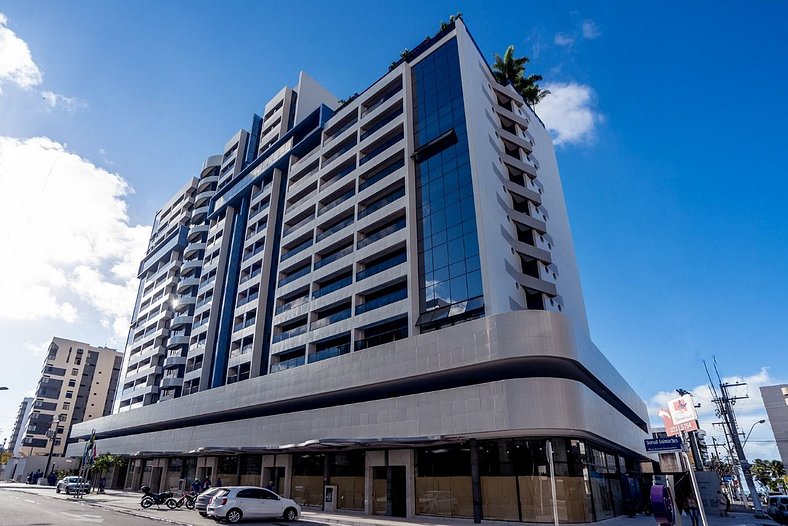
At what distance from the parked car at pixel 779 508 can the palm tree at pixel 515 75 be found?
142 feet

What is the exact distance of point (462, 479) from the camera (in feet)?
78.2

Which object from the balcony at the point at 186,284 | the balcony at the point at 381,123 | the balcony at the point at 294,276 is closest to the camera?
the balcony at the point at 381,123

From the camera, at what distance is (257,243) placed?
184 feet

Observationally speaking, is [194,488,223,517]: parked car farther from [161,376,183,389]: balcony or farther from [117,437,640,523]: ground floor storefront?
[161,376,183,389]: balcony

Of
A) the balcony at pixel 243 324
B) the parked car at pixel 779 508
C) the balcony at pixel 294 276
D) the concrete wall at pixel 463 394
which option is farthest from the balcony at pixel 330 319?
the parked car at pixel 779 508

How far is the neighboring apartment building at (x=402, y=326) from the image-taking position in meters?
24.1

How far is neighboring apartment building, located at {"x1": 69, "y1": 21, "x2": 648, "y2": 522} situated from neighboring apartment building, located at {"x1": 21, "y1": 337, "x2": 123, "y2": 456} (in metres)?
52.8

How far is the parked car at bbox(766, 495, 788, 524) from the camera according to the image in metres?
29.8

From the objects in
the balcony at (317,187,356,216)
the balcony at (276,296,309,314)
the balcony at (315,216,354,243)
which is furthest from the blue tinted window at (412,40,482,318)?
the balcony at (276,296,309,314)

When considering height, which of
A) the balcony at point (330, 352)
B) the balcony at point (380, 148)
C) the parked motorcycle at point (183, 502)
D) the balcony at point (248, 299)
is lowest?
the parked motorcycle at point (183, 502)

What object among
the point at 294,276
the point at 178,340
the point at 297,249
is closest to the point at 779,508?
the point at 294,276

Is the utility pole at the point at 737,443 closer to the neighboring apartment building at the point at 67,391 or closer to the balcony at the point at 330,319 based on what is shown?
the balcony at the point at 330,319

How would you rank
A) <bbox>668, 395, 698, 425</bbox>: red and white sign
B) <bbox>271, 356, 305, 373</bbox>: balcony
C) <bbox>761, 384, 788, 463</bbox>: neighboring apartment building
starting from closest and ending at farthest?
<bbox>668, 395, 698, 425</bbox>: red and white sign, <bbox>271, 356, 305, 373</bbox>: balcony, <bbox>761, 384, 788, 463</bbox>: neighboring apartment building

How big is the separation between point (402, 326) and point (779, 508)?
2898 cm
